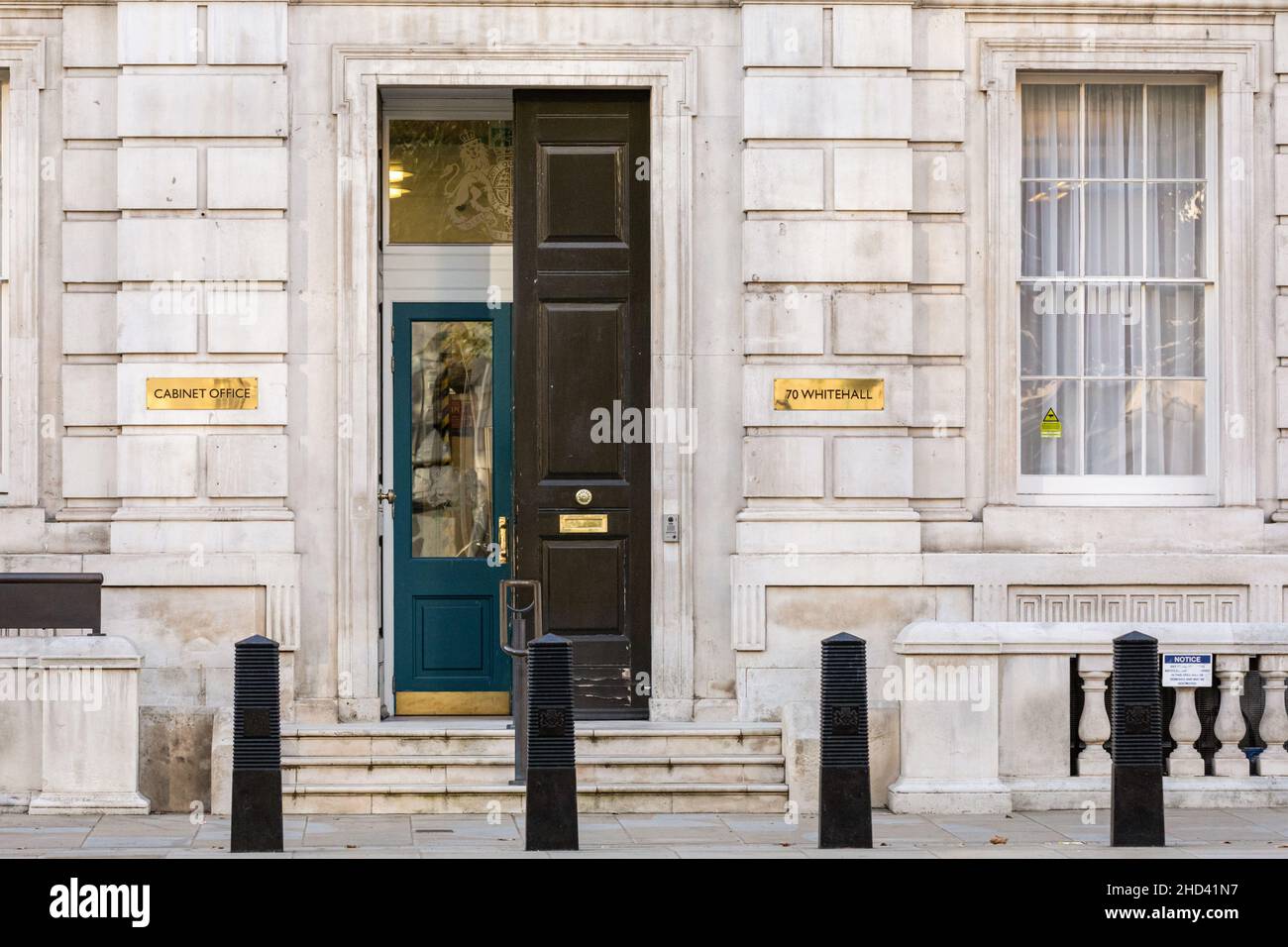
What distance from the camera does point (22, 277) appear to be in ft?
40.4

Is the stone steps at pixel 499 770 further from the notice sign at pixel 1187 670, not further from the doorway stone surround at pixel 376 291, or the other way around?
the notice sign at pixel 1187 670

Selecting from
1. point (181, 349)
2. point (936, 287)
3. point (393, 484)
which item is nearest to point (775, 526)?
point (936, 287)

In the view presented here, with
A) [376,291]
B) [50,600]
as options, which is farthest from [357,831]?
[376,291]

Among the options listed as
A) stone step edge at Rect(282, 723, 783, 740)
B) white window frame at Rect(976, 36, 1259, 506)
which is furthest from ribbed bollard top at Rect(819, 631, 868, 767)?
white window frame at Rect(976, 36, 1259, 506)

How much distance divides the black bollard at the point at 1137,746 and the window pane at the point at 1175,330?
3.87m

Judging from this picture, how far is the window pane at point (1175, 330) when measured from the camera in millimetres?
12938

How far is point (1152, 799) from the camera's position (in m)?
9.55

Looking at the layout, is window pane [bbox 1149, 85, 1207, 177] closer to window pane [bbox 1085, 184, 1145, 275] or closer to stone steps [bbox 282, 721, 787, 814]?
window pane [bbox 1085, 184, 1145, 275]

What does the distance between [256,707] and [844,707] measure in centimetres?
303

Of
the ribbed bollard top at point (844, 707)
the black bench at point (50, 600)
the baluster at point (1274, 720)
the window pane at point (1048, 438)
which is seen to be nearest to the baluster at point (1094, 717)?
the baluster at point (1274, 720)

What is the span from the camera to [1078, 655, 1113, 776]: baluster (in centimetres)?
1143

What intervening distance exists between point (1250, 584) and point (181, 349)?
24.1ft

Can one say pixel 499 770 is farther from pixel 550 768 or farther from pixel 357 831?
pixel 550 768

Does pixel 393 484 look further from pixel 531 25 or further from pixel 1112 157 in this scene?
pixel 1112 157
